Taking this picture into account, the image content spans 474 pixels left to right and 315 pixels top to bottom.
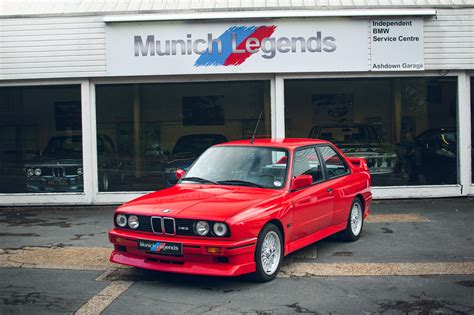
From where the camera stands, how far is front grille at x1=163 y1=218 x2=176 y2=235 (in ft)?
21.0

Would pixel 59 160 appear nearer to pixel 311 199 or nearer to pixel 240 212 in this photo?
pixel 311 199

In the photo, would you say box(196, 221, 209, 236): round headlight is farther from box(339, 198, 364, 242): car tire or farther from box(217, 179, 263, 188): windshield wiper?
box(339, 198, 364, 242): car tire

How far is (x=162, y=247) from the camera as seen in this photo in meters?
6.41

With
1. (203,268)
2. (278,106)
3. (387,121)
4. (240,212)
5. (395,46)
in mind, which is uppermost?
(395,46)

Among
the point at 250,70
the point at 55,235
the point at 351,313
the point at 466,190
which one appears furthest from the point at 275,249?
the point at 466,190

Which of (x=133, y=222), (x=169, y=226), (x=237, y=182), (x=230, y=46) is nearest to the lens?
(x=169, y=226)

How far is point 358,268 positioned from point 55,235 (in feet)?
16.4

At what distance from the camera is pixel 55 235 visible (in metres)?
9.88

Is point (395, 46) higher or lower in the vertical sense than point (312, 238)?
higher

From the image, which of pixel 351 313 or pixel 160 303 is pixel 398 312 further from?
pixel 160 303

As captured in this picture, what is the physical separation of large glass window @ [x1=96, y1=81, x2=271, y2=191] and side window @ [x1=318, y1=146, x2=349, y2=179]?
4.93m

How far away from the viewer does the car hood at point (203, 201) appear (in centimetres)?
638

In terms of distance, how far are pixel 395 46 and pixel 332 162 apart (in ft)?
18.6

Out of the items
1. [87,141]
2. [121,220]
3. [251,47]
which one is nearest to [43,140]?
[87,141]
